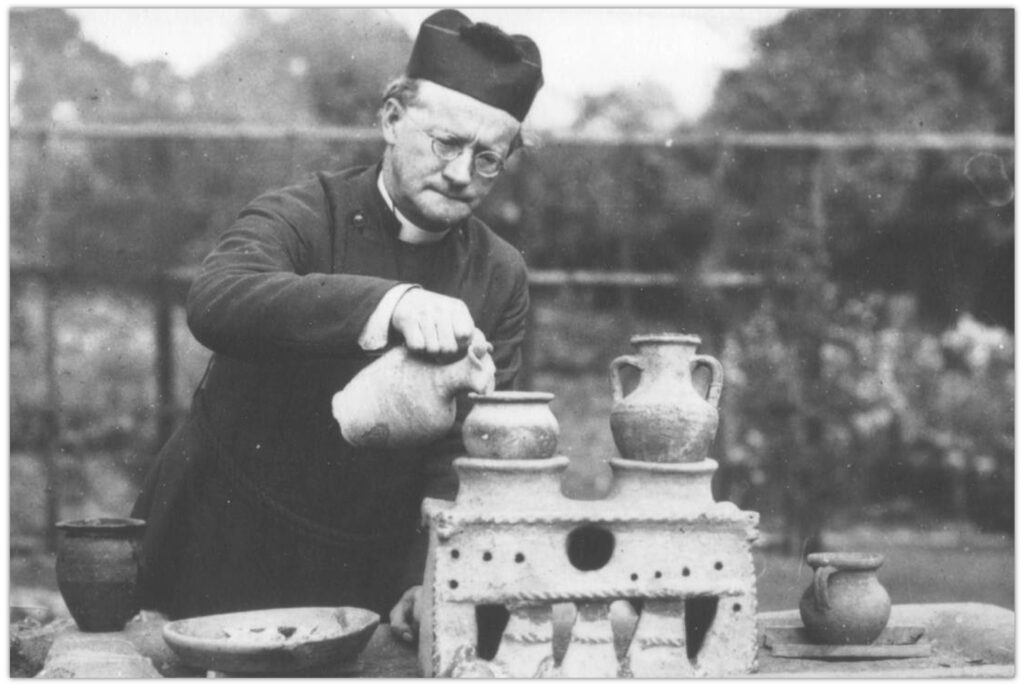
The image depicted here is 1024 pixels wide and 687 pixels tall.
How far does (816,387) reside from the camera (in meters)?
6.25

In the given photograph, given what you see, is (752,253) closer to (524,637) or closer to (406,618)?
(406,618)

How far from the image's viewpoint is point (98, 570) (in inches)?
125

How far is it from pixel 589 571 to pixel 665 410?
42cm

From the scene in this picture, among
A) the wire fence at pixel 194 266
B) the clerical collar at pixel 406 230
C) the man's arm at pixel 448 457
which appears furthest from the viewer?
the wire fence at pixel 194 266

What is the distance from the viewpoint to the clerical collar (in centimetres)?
322

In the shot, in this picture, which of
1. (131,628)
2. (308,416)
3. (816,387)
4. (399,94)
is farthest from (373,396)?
(816,387)

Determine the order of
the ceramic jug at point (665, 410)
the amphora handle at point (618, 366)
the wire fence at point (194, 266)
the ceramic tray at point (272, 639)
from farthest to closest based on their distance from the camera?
the wire fence at point (194, 266)
the amphora handle at point (618, 366)
the ceramic jug at point (665, 410)
the ceramic tray at point (272, 639)

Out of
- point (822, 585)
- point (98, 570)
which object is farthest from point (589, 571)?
point (98, 570)

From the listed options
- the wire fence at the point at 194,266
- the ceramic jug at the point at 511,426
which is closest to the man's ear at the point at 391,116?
the ceramic jug at the point at 511,426

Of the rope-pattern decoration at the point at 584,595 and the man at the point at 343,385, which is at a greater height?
the man at the point at 343,385

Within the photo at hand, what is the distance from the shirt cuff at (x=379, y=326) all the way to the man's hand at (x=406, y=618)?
81cm

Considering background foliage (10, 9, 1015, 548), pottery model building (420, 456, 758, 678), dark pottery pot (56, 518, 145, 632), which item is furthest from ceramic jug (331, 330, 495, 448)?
background foliage (10, 9, 1015, 548)

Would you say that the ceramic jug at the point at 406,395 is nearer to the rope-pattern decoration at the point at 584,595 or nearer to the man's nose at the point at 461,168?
the rope-pattern decoration at the point at 584,595

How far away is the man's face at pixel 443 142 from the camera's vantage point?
300 cm
